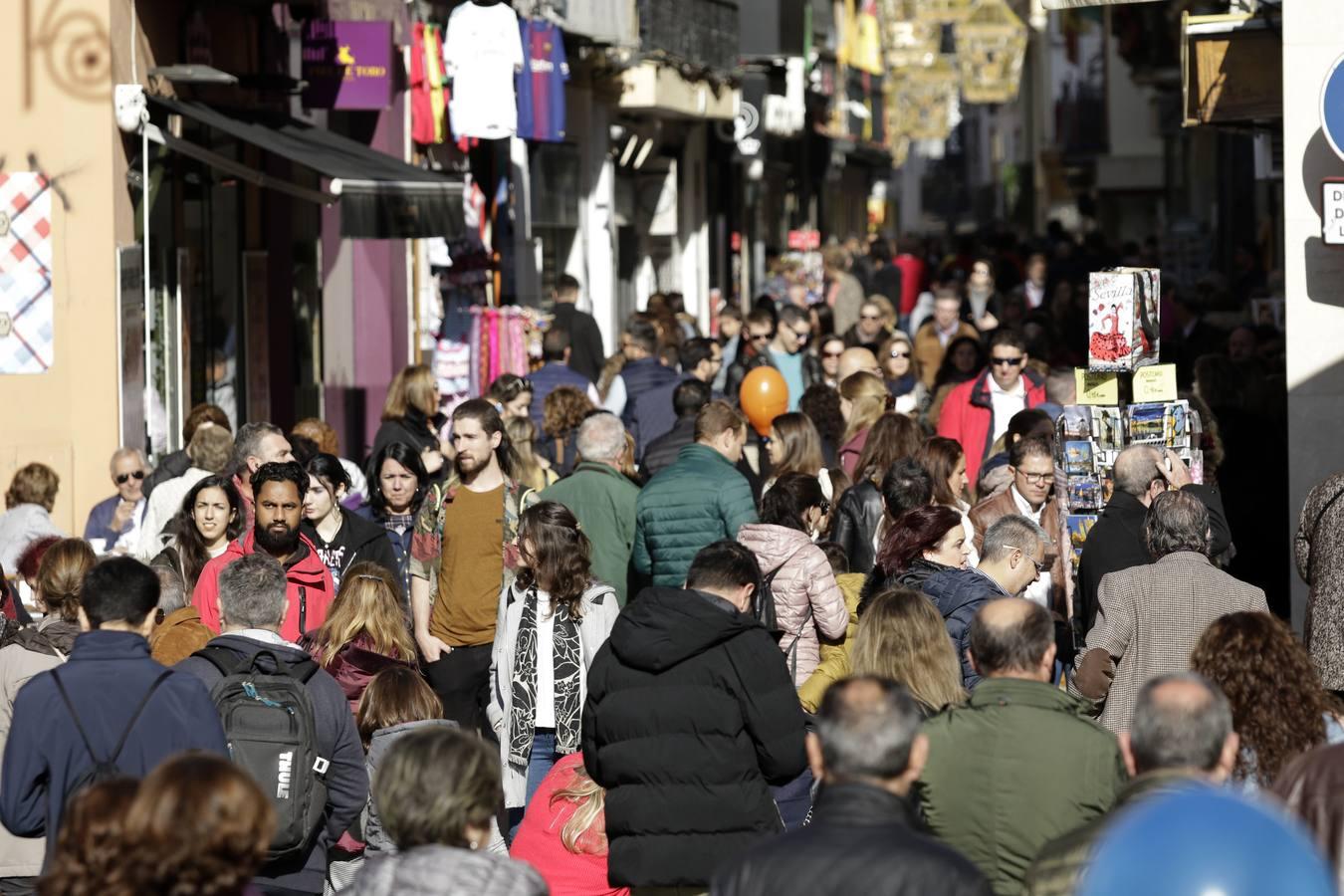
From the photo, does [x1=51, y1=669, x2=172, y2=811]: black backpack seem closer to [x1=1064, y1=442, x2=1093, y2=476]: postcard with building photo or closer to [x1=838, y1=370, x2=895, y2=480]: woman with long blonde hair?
[x1=1064, y1=442, x2=1093, y2=476]: postcard with building photo

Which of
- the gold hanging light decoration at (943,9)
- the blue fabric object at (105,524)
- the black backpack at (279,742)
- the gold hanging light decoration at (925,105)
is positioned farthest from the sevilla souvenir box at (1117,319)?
the gold hanging light decoration at (925,105)

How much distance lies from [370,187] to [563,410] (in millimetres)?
2797

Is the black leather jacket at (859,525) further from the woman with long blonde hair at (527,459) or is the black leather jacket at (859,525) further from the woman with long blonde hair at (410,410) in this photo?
the woman with long blonde hair at (410,410)

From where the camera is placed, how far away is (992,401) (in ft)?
41.1

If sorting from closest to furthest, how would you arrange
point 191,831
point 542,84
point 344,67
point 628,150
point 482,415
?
1. point 191,831
2. point 482,415
3. point 344,67
4. point 542,84
5. point 628,150

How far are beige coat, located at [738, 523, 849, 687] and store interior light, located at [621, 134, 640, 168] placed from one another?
885 inches

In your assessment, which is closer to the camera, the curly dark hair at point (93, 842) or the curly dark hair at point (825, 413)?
the curly dark hair at point (93, 842)

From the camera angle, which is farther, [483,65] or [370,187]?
[483,65]

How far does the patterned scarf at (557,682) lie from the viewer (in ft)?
27.3

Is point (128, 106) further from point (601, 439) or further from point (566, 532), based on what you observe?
point (566, 532)

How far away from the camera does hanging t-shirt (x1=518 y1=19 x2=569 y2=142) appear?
21.4 m

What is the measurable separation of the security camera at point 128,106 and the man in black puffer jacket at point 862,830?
961 cm

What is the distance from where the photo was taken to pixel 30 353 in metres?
13.3

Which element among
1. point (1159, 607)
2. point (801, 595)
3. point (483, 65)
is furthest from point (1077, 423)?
point (483, 65)
